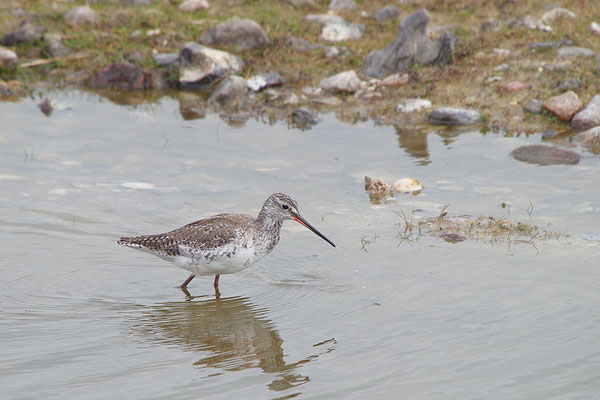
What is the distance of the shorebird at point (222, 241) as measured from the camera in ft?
29.3

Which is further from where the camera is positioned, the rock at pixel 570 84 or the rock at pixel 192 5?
the rock at pixel 192 5

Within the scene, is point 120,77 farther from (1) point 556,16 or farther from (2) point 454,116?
(1) point 556,16

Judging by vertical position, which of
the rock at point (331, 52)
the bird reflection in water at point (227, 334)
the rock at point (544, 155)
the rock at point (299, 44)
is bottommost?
the bird reflection in water at point (227, 334)

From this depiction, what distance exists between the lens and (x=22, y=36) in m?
18.8

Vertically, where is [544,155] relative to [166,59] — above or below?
below

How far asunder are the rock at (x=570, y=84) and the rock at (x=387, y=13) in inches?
235

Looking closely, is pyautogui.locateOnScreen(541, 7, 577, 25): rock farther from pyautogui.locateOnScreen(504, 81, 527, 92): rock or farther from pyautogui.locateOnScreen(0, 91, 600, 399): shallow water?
pyautogui.locateOnScreen(0, 91, 600, 399): shallow water

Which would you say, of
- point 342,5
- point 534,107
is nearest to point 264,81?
point 342,5

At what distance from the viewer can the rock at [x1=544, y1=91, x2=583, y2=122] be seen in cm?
1438

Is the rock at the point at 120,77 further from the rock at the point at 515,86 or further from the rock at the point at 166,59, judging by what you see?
the rock at the point at 515,86

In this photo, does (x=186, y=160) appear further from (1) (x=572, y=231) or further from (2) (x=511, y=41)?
(2) (x=511, y=41)

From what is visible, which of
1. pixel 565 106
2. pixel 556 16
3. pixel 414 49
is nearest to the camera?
pixel 565 106

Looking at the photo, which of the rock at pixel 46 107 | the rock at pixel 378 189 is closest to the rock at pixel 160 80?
the rock at pixel 46 107

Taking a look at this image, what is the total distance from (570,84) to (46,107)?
34.2 ft
